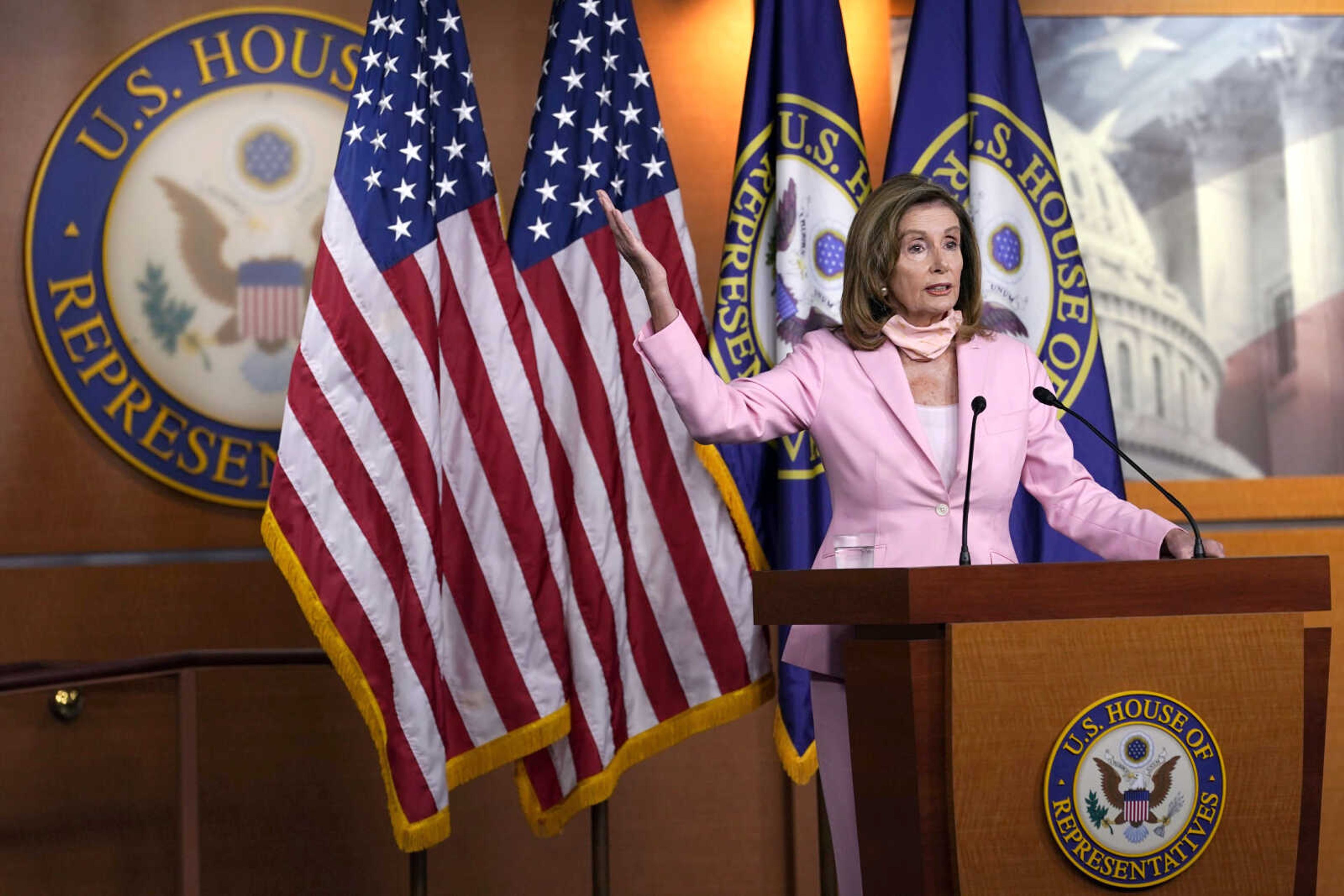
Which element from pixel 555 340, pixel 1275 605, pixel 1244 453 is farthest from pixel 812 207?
pixel 1275 605

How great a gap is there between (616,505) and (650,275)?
2.80 feet

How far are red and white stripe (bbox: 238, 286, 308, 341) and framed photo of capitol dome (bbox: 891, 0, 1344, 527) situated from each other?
1662 millimetres

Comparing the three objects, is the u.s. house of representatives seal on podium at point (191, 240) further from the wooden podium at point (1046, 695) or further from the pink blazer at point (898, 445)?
the wooden podium at point (1046, 695)

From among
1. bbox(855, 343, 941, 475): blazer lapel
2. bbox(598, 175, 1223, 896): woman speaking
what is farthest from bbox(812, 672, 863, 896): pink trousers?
bbox(855, 343, 941, 475): blazer lapel

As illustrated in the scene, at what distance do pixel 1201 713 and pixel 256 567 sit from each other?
2365 millimetres

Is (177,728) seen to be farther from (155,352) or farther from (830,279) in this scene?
(830,279)

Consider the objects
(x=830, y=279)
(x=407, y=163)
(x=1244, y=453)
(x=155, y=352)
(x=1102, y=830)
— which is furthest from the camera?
(x=1244, y=453)

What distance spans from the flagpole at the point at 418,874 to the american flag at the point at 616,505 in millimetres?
235

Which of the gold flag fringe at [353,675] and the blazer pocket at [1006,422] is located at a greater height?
the blazer pocket at [1006,422]

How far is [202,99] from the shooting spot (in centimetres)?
330

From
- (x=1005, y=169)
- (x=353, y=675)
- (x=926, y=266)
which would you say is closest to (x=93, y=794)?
(x=353, y=675)

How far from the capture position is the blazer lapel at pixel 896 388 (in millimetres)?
2191

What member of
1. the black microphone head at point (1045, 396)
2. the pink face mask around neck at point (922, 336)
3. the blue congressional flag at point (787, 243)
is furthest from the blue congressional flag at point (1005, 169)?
the black microphone head at point (1045, 396)

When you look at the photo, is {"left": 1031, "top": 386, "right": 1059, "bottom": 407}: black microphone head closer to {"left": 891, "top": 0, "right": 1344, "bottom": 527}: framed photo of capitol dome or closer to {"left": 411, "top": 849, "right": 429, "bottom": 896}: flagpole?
{"left": 411, "top": 849, "right": 429, "bottom": 896}: flagpole
